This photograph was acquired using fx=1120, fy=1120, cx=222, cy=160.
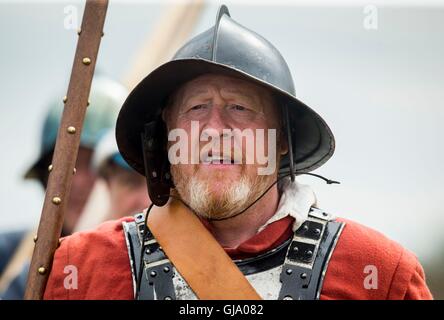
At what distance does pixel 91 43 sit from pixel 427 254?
401 centimetres

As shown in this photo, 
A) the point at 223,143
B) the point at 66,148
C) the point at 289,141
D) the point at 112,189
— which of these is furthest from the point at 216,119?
the point at 112,189

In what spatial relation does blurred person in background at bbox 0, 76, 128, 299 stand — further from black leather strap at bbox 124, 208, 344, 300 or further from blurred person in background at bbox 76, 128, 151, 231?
black leather strap at bbox 124, 208, 344, 300

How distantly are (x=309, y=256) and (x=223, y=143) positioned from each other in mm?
557

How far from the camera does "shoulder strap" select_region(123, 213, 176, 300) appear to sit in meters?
4.37

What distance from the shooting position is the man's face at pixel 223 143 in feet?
14.5

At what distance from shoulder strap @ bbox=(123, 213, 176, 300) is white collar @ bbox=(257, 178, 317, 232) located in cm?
42

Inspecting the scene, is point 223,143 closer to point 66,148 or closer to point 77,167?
point 66,148

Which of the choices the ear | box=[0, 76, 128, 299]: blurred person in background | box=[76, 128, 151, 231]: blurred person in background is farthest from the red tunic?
box=[0, 76, 128, 299]: blurred person in background

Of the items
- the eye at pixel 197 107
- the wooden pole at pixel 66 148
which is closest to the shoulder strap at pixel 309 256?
the eye at pixel 197 107

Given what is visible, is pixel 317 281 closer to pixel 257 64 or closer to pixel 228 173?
pixel 228 173

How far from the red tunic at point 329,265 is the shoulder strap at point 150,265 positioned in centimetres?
4

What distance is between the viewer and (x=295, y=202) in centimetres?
460
